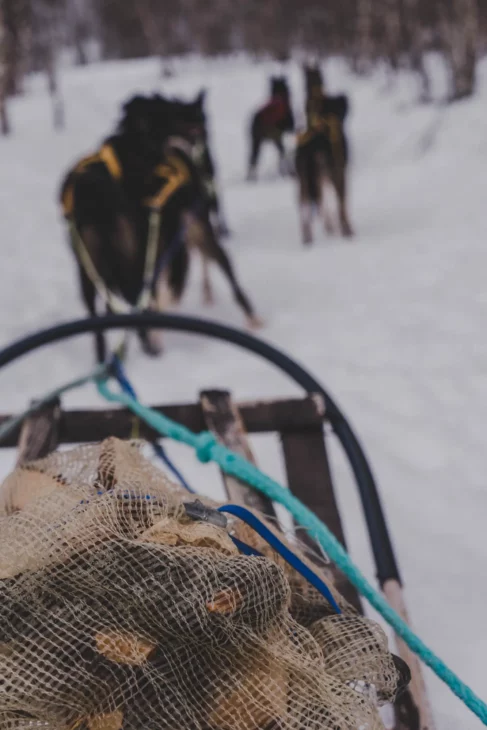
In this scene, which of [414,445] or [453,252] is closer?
[414,445]

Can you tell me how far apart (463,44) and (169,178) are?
7882mm

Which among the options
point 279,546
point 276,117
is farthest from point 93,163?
point 276,117

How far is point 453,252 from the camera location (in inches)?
173

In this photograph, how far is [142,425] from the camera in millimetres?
1430

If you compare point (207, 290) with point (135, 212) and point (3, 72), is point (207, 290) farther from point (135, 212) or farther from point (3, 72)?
point (3, 72)

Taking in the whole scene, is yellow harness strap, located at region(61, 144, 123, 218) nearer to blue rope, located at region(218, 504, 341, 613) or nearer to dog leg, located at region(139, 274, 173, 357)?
dog leg, located at region(139, 274, 173, 357)

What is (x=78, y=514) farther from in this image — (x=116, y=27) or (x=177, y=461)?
(x=116, y=27)

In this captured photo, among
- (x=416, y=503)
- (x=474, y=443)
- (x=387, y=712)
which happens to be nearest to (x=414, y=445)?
(x=474, y=443)

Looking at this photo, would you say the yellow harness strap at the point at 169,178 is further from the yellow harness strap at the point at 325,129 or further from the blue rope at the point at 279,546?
the yellow harness strap at the point at 325,129

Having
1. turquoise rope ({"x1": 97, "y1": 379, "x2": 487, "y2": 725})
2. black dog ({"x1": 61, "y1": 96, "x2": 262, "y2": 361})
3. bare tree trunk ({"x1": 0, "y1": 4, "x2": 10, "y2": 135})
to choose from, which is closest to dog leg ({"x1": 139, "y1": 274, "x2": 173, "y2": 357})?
black dog ({"x1": 61, "y1": 96, "x2": 262, "y2": 361})

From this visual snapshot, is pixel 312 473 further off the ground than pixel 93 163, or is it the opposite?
pixel 93 163

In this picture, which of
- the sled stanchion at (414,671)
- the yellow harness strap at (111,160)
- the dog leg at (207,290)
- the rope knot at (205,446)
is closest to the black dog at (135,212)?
the yellow harness strap at (111,160)

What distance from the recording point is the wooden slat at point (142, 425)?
4.64ft

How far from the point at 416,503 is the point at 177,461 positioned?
666 millimetres
